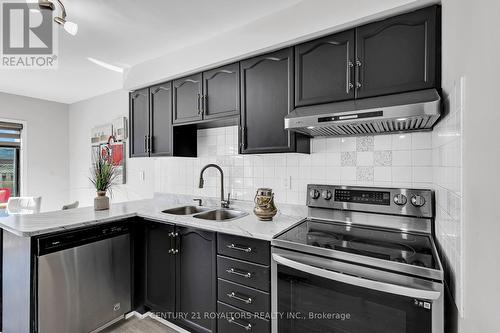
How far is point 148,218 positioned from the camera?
217cm

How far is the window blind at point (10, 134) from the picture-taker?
12.5 ft

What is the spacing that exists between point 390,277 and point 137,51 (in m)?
2.69

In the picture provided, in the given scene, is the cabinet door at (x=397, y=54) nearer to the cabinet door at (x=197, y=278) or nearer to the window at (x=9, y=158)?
the cabinet door at (x=197, y=278)

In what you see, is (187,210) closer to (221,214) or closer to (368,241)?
(221,214)

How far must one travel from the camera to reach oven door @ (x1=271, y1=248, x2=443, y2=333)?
1.02 metres

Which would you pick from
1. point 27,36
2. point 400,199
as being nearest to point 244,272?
point 400,199

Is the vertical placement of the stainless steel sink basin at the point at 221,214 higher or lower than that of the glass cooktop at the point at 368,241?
lower

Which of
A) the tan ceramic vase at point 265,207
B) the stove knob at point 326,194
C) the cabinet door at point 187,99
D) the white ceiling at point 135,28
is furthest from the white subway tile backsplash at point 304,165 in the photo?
the white ceiling at point 135,28

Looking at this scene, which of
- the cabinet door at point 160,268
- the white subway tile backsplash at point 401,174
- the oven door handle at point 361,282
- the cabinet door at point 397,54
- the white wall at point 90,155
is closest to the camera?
the oven door handle at point 361,282

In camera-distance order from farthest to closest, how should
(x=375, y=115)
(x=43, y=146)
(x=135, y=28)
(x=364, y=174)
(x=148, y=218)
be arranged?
(x=43, y=146)
(x=148, y=218)
(x=135, y=28)
(x=364, y=174)
(x=375, y=115)

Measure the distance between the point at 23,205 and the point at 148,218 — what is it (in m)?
2.49

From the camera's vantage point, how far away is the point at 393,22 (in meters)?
1.40

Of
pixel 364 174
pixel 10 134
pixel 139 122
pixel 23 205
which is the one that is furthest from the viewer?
pixel 10 134

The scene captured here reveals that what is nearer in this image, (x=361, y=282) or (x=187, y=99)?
(x=361, y=282)
